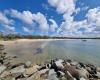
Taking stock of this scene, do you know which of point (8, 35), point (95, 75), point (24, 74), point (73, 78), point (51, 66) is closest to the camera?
point (73, 78)

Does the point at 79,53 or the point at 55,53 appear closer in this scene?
the point at 55,53

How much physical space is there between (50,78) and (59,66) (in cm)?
221

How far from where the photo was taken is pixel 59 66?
434 inches

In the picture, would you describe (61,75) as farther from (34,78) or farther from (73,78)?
(34,78)

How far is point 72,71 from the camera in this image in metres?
10.1

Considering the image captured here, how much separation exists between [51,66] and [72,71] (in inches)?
87.4

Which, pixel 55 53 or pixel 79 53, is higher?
pixel 55 53

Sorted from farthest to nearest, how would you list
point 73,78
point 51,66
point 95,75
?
point 51,66, point 95,75, point 73,78

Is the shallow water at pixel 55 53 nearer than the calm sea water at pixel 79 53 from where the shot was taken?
Yes

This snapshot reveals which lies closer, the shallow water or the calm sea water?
the shallow water

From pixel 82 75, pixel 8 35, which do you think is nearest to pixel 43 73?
pixel 82 75

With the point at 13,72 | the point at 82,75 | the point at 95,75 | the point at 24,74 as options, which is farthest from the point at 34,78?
the point at 95,75

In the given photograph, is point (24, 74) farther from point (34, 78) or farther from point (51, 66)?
point (51, 66)

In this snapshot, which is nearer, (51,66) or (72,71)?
(72,71)
